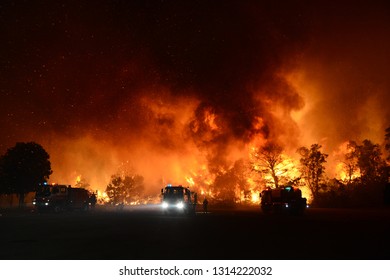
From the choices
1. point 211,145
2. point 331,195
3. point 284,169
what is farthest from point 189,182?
point 331,195

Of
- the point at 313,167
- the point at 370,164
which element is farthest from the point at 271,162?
the point at 370,164

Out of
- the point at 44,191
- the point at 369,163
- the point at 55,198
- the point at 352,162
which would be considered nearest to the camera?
the point at 55,198

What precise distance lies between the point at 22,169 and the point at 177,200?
43076mm

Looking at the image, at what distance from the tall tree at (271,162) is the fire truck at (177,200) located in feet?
95.9

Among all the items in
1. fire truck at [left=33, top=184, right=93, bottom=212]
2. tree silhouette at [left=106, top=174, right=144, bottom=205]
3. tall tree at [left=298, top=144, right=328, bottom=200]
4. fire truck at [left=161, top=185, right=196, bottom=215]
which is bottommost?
fire truck at [left=161, top=185, right=196, bottom=215]

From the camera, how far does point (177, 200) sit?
3734cm

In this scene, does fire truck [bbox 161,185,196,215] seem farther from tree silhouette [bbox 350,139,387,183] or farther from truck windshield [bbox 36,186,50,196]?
tree silhouette [bbox 350,139,387,183]

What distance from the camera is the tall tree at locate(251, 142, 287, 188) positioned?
6525 cm

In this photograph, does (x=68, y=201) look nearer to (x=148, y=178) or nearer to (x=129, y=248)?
(x=129, y=248)

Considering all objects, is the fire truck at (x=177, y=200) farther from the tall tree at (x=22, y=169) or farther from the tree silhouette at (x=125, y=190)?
the tree silhouette at (x=125, y=190)

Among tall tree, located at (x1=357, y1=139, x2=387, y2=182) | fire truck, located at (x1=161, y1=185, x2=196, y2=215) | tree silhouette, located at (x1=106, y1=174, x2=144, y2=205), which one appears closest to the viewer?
fire truck, located at (x1=161, y1=185, x2=196, y2=215)

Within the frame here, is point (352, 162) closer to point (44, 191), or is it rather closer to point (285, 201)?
point (285, 201)

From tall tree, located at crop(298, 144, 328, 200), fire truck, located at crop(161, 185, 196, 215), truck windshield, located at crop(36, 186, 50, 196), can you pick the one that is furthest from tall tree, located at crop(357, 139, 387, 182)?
truck windshield, located at crop(36, 186, 50, 196)

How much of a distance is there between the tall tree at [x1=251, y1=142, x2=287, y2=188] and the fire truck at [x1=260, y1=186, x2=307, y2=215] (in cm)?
2095
